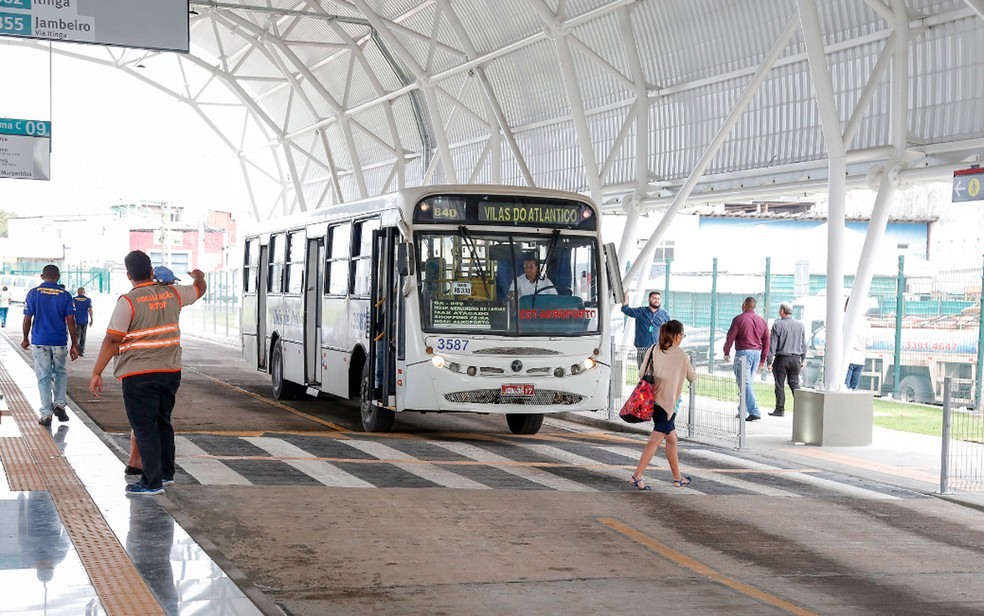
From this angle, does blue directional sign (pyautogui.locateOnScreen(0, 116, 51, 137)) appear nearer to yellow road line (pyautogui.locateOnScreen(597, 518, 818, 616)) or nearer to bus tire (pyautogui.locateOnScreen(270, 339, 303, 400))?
bus tire (pyautogui.locateOnScreen(270, 339, 303, 400))

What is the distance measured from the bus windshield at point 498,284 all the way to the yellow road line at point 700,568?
5.56m

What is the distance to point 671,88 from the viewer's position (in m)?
26.4

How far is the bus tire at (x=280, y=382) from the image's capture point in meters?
22.5

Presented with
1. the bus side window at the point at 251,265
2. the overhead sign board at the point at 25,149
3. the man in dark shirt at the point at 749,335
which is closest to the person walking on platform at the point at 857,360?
the man in dark shirt at the point at 749,335

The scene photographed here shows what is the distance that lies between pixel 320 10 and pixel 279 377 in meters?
17.5

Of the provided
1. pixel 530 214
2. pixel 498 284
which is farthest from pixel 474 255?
pixel 530 214

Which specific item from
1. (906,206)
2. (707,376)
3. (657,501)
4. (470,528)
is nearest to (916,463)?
(707,376)

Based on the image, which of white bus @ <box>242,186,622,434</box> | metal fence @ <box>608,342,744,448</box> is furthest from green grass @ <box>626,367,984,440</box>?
white bus @ <box>242,186,622,434</box>

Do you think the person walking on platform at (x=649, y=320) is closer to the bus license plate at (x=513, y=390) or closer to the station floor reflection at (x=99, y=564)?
the bus license plate at (x=513, y=390)

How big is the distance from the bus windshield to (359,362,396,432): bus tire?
166 cm

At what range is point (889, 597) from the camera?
8.52 metres

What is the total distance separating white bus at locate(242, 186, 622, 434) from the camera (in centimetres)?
1616

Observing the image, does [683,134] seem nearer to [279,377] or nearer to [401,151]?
[279,377]

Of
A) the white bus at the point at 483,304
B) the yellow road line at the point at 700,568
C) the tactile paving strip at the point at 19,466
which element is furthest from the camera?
the white bus at the point at 483,304
